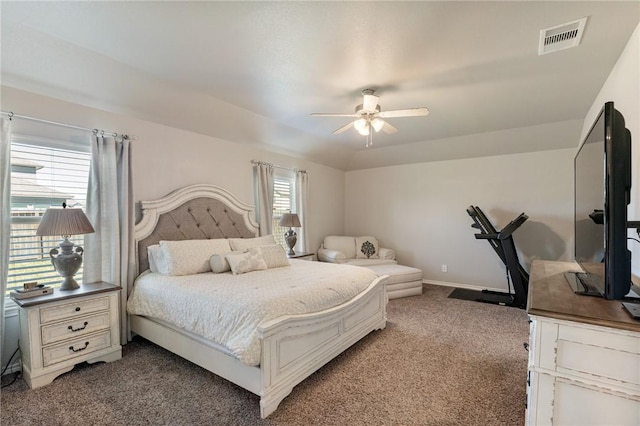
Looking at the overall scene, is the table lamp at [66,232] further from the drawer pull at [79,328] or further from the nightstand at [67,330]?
the drawer pull at [79,328]

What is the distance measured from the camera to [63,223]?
2275 mm

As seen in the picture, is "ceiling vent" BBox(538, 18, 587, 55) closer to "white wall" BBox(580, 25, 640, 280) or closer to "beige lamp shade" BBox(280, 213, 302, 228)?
"white wall" BBox(580, 25, 640, 280)

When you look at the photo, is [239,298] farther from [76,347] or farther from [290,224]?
[290,224]

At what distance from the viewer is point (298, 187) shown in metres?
5.25

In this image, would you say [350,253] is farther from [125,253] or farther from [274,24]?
[274,24]

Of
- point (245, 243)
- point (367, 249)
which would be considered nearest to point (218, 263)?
point (245, 243)

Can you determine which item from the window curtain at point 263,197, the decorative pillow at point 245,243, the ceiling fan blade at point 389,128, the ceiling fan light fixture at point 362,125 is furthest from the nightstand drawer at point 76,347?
the ceiling fan blade at point 389,128

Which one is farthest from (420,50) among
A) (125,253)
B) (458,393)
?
(125,253)

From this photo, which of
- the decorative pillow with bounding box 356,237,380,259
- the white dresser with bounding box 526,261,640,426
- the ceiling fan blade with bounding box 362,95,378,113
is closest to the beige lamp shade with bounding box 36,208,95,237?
the ceiling fan blade with bounding box 362,95,378,113

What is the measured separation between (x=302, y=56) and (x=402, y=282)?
3611 mm

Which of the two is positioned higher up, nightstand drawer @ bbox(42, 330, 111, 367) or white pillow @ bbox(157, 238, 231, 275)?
white pillow @ bbox(157, 238, 231, 275)

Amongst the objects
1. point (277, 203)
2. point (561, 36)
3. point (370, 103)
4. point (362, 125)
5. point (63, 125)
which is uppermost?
point (561, 36)

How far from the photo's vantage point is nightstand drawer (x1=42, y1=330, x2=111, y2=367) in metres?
2.26

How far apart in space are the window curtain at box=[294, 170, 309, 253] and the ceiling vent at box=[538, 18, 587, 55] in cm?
370
